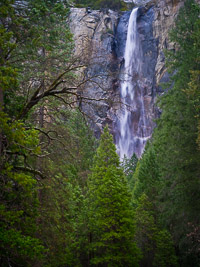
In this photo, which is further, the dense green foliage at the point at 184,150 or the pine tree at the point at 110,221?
the pine tree at the point at 110,221

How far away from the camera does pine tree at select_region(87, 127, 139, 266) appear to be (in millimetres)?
14703

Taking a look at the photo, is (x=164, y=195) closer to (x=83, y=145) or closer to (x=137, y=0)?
(x=83, y=145)

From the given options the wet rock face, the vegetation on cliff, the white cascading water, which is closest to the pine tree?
the vegetation on cliff

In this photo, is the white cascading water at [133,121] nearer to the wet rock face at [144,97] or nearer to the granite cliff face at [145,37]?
the wet rock face at [144,97]

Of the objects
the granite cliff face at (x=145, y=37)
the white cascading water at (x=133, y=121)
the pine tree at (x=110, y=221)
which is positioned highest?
the granite cliff face at (x=145, y=37)

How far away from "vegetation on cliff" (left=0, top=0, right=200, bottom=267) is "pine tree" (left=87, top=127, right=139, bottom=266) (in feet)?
0.18

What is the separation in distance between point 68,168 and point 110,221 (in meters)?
4.59

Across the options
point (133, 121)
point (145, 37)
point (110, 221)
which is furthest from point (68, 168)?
point (145, 37)

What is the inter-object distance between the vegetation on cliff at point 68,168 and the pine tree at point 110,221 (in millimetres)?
55

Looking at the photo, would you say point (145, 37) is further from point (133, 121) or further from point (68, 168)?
point (68, 168)

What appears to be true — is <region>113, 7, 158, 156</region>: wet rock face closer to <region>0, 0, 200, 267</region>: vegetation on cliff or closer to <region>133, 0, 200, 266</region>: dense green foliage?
<region>0, 0, 200, 267</region>: vegetation on cliff

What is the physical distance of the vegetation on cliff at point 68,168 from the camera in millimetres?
6391

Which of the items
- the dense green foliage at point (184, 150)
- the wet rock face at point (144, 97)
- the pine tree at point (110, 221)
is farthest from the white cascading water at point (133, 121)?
the pine tree at point (110, 221)

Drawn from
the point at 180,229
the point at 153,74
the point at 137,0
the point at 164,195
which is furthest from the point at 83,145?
the point at 137,0
